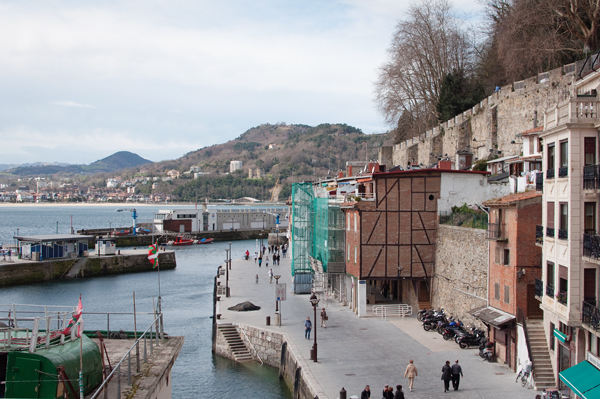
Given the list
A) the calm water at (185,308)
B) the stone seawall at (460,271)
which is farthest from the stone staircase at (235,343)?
the stone seawall at (460,271)

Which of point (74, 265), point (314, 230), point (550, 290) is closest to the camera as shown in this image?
point (550, 290)

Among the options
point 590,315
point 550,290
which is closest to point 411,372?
point 550,290

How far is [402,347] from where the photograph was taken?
22.8 meters

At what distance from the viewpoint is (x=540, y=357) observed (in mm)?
18344

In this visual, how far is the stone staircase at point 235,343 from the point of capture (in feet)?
84.7

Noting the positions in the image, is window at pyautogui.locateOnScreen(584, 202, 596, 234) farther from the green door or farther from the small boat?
the small boat

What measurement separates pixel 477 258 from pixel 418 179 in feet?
21.1

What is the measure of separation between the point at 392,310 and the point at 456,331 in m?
5.50

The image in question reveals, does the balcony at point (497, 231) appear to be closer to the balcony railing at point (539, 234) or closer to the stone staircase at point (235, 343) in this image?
the balcony railing at point (539, 234)

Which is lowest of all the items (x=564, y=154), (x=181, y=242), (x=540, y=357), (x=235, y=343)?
(x=235, y=343)

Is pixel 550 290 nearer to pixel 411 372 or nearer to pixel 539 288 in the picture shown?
pixel 539 288

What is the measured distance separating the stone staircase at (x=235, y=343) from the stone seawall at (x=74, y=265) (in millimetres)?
32817

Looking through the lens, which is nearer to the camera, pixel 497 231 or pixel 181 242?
pixel 497 231

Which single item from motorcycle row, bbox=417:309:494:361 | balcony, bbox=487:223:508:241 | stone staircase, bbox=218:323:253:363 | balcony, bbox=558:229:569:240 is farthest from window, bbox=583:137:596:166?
stone staircase, bbox=218:323:253:363
